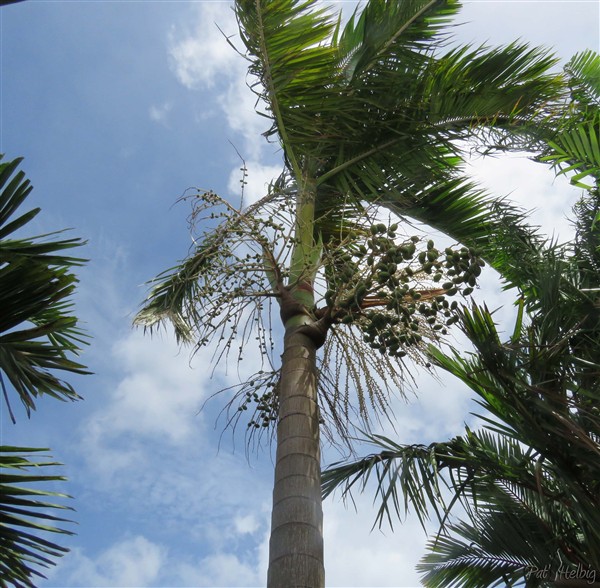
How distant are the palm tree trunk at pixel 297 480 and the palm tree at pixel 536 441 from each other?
0.70m

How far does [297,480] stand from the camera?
3.34 m

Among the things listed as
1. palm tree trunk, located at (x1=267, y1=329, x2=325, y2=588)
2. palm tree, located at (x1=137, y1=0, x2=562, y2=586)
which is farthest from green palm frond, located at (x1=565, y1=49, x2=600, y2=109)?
palm tree trunk, located at (x1=267, y1=329, x2=325, y2=588)

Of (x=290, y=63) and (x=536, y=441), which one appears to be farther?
(x=290, y=63)

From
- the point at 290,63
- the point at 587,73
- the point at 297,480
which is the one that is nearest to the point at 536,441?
the point at 297,480

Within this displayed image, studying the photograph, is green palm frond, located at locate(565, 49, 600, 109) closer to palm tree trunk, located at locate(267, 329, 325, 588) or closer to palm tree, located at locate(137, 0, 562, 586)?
palm tree, located at locate(137, 0, 562, 586)

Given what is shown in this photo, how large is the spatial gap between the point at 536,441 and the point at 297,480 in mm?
1269

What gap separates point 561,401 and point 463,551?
2.00m

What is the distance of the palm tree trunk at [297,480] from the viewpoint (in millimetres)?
3029

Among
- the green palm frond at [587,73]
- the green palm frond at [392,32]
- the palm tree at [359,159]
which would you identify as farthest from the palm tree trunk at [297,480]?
the green palm frond at [587,73]

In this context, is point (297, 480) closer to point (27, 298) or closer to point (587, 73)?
point (27, 298)

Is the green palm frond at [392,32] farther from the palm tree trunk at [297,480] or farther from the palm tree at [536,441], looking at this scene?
the palm tree trunk at [297,480]

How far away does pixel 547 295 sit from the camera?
395 centimetres

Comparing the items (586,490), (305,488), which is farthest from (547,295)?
(305,488)

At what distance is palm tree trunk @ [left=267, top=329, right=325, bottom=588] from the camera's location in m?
3.03
